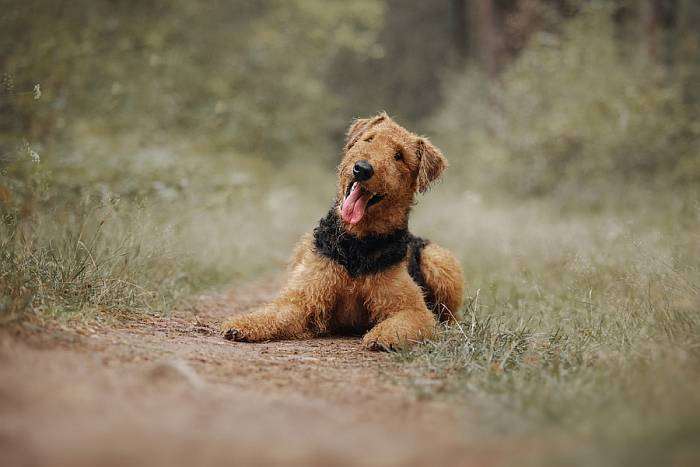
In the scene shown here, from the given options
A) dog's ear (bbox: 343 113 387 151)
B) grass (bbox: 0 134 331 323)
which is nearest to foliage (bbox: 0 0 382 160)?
grass (bbox: 0 134 331 323)

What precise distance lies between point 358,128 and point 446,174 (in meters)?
4.84

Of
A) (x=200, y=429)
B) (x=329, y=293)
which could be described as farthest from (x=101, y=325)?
(x=200, y=429)

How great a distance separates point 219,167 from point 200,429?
28.7ft

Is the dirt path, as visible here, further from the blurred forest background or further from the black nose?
the black nose

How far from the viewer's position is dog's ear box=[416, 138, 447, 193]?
12.1ft

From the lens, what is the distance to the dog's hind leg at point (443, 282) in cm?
400

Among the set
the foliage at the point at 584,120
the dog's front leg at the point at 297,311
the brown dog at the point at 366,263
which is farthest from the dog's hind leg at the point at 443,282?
the foliage at the point at 584,120

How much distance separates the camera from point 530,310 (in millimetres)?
3979

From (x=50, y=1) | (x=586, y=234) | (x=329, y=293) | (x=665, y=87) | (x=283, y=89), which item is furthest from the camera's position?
(x=283, y=89)

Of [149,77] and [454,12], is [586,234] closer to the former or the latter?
[149,77]

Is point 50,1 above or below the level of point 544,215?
above

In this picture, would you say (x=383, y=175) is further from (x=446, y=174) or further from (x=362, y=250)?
(x=446, y=174)

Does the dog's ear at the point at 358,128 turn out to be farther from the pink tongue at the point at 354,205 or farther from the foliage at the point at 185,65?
the foliage at the point at 185,65

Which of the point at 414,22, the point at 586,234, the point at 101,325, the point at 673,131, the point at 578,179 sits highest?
the point at 414,22
